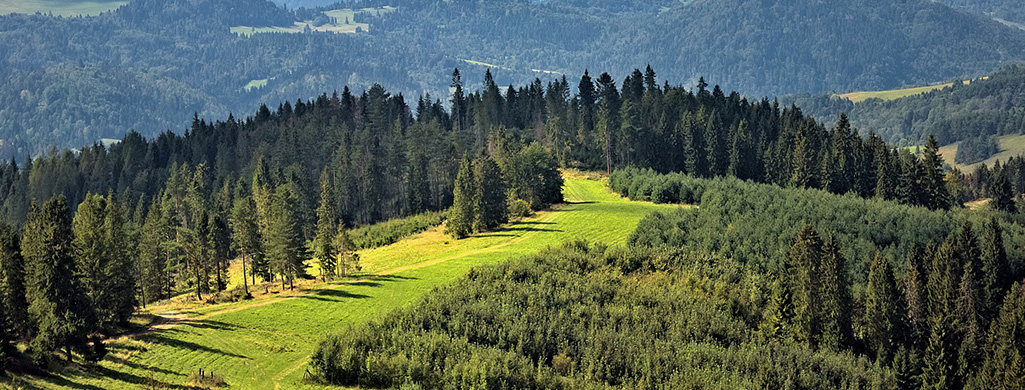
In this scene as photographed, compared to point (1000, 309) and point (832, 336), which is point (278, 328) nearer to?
point (832, 336)

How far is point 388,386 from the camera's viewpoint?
57.9 metres

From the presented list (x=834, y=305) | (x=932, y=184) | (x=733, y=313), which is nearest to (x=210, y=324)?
(x=733, y=313)

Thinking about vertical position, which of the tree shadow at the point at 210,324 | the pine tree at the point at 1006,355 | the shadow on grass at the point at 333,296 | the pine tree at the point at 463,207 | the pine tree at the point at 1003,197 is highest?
the pine tree at the point at 463,207

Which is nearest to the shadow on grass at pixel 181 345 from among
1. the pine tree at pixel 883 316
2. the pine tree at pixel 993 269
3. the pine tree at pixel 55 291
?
the pine tree at pixel 55 291

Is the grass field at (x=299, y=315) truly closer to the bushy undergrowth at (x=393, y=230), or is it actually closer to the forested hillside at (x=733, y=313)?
the bushy undergrowth at (x=393, y=230)

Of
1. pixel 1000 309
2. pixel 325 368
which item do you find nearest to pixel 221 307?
pixel 325 368

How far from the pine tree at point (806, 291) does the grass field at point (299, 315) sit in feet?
89.1

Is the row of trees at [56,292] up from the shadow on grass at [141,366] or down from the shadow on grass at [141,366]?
up

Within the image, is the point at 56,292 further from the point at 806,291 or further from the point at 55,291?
the point at 806,291

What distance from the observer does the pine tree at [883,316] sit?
86.2m

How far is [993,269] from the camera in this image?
101375 millimetres

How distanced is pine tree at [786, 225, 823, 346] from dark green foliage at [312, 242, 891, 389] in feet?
17.0

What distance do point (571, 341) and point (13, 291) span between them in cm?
4210

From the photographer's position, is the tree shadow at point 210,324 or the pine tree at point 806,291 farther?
the pine tree at point 806,291
